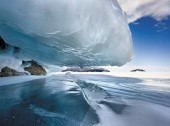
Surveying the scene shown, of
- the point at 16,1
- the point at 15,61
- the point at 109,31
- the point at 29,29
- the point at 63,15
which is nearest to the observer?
the point at 16,1

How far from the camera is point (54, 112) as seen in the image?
4.84 meters

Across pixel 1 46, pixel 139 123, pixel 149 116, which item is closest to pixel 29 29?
pixel 139 123

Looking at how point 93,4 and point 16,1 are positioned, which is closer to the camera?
point 16,1

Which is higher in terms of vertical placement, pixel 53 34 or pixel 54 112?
pixel 53 34

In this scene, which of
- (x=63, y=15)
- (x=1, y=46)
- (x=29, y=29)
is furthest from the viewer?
(x=1, y=46)

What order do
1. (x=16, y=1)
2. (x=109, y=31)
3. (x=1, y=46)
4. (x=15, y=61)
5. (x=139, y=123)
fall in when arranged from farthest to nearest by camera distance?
(x=15, y=61), (x=1, y=46), (x=109, y=31), (x=139, y=123), (x=16, y=1)

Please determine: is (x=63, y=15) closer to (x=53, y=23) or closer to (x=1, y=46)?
(x=53, y=23)

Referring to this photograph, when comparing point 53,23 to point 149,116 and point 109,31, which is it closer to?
point 109,31

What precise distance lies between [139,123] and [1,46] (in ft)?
22.0

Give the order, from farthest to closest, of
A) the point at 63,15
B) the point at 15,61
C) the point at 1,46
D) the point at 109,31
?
the point at 15,61 → the point at 1,46 → the point at 109,31 → the point at 63,15

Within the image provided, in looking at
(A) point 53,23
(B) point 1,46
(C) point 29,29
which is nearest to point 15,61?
(B) point 1,46

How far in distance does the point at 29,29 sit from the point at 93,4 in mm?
1696

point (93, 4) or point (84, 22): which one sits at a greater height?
point (93, 4)

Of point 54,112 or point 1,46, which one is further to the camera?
point 1,46
